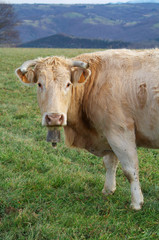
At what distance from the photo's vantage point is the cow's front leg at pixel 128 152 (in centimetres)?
461

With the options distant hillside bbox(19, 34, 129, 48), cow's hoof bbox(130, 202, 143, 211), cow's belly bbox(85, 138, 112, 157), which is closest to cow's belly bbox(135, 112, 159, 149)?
cow's belly bbox(85, 138, 112, 157)

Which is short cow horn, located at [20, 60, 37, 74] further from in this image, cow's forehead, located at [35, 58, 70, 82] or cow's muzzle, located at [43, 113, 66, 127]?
cow's muzzle, located at [43, 113, 66, 127]

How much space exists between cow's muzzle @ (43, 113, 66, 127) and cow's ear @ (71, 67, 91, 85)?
2.61 feet

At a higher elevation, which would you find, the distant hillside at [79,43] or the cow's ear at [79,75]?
the distant hillside at [79,43]

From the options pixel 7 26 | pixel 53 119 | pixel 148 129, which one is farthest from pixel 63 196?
pixel 7 26

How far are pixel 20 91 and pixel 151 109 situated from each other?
1034 centimetres

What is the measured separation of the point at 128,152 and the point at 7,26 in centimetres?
7523

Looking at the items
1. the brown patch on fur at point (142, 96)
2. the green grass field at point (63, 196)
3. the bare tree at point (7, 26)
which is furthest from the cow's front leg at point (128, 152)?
the bare tree at point (7, 26)

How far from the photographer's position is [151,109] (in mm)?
4527

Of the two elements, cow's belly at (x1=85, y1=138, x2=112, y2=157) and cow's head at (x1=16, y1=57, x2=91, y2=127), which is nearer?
cow's head at (x1=16, y1=57, x2=91, y2=127)

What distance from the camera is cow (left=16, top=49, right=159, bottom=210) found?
4508 mm

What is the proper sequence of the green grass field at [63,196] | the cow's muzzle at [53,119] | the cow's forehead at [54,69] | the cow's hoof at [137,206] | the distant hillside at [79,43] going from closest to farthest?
1. the cow's muzzle at [53,119]
2. the green grass field at [63,196]
3. the cow's forehead at [54,69]
4. the cow's hoof at [137,206]
5. the distant hillside at [79,43]

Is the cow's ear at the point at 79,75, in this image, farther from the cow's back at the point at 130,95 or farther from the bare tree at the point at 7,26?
the bare tree at the point at 7,26

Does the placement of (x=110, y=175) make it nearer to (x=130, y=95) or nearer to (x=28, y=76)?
(x=130, y=95)
